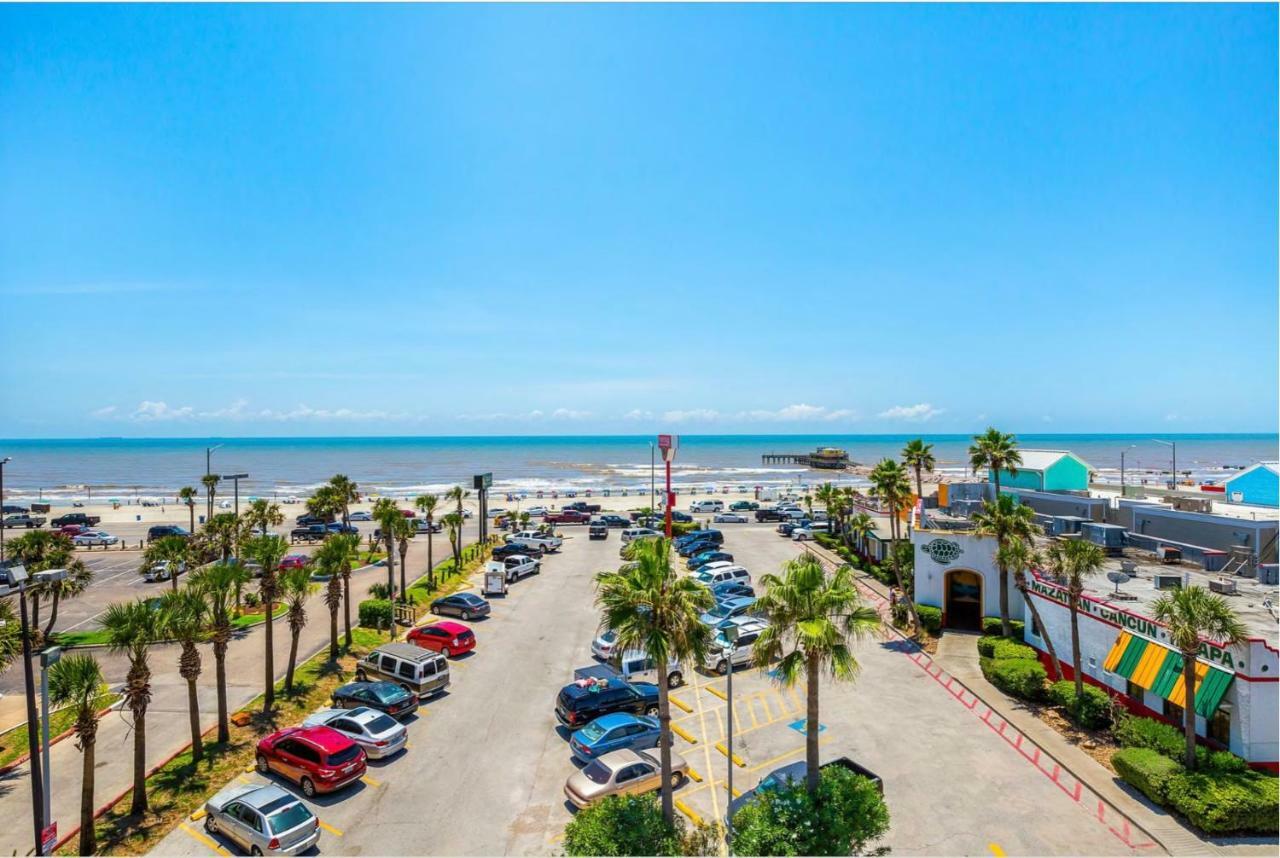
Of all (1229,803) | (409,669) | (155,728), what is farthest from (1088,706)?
(155,728)

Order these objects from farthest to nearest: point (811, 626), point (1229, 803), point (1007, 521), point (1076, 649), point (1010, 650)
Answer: point (1007, 521), point (1010, 650), point (1076, 649), point (1229, 803), point (811, 626)

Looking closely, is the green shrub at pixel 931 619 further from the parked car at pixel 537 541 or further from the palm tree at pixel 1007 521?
the parked car at pixel 537 541

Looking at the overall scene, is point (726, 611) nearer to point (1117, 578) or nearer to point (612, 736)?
point (612, 736)

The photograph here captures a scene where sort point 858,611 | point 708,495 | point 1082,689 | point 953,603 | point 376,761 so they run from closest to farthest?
point 858,611
point 376,761
point 1082,689
point 953,603
point 708,495

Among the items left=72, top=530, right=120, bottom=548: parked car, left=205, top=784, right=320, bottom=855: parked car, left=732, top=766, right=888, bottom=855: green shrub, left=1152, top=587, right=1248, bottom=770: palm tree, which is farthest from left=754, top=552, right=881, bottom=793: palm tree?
left=72, top=530, right=120, bottom=548: parked car

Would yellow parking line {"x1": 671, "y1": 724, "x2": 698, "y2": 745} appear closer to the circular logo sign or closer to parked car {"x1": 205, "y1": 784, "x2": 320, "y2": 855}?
parked car {"x1": 205, "y1": 784, "x2": 320, "y2": 855}

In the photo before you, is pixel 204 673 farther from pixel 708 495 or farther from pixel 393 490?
pixel 393 490

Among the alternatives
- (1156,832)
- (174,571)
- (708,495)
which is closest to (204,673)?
(174,571)

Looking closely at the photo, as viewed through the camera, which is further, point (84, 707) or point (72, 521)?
point (72, 521)
